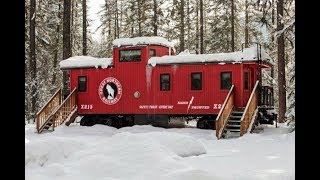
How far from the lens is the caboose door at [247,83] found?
64.0ft

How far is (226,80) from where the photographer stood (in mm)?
19547

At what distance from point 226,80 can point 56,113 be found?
8.51m

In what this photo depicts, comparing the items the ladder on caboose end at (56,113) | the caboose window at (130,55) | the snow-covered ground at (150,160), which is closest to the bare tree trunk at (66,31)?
the ladder on caboose end at (56,113)

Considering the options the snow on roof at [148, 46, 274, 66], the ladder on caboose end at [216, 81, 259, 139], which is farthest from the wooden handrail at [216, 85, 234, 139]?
the snow on roof at [148, 46, 274, 66]

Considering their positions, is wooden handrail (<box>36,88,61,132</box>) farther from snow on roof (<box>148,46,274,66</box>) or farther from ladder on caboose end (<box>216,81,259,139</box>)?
ladder on caboose end (<box>216,81,259,139</box>)

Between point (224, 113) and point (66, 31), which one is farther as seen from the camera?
point (66, 31)

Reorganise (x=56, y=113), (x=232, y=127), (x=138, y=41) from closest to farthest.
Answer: (x=232, y=127)
(x=56, y=113)
(x=138, y=41)

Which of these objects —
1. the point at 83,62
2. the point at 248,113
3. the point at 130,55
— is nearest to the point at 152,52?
the point at 130,55

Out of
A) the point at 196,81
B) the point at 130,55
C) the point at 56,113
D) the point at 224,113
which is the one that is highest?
the point at 130,55

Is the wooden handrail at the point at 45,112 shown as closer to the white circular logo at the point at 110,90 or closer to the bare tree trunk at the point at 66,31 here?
the bare tree trunk at the point at 66,31

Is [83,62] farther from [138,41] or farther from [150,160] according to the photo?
[150,160]

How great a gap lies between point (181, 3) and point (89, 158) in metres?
30.0

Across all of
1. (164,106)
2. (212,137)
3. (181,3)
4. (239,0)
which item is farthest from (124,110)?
(239,0)
